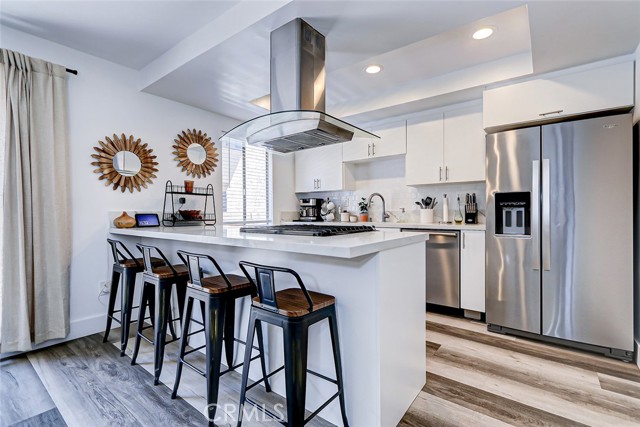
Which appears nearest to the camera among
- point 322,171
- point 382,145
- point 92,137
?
point 92,137

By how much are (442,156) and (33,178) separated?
3.74 metres

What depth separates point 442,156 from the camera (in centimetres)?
342

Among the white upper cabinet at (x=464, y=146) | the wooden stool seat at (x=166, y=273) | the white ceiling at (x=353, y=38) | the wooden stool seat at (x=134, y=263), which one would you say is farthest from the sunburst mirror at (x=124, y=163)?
the white upper cabinet at (x=464, y=146)

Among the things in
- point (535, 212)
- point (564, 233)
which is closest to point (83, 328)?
point (535, 212)

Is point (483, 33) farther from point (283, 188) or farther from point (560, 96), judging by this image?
point (283, 188)

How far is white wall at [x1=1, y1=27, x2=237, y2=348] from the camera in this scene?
267 cm

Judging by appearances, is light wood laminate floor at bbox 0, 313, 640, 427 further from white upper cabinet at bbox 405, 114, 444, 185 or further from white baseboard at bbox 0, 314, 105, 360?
white upper cabinet at bbox 405, 114, 444, 185

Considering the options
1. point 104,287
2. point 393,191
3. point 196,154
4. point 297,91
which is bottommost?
point 104,287

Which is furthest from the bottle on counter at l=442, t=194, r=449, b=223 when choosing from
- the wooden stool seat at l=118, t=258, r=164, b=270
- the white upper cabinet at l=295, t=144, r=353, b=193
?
the wooden stool seat at l=118, t=258, r=164, b=270

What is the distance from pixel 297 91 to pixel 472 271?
2.37 meters

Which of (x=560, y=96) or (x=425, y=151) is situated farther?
(x=425, y=151)

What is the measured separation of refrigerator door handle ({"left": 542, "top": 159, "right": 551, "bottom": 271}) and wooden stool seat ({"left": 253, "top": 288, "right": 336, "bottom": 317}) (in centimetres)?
200

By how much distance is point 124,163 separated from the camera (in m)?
2.99

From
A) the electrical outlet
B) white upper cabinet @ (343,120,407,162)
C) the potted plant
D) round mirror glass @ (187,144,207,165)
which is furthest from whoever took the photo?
the potted plant
